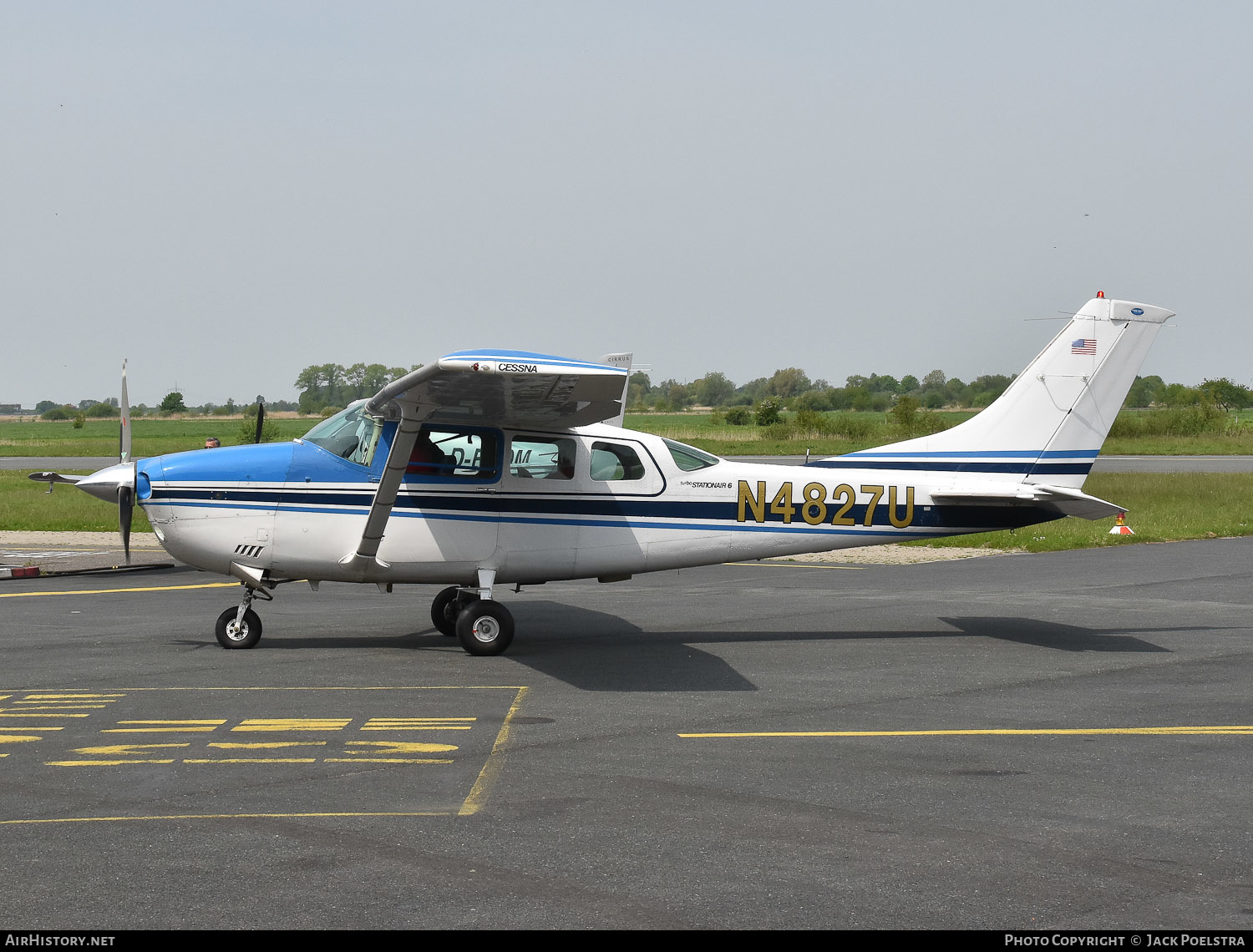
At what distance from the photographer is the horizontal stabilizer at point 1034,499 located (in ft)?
39.3

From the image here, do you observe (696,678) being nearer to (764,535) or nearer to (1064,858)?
(764,535)

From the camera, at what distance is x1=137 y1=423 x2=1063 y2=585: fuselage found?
11.6 metres

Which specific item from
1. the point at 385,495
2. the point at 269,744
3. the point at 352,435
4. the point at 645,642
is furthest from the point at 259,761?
the point at 645,642

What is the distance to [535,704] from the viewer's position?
928cm

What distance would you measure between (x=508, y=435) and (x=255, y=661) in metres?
3.34

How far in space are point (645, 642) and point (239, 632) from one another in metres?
4.19

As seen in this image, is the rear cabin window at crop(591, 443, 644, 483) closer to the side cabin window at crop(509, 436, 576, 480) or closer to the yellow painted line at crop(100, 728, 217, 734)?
the side cabin window at crop(509, 436, 576, 480)

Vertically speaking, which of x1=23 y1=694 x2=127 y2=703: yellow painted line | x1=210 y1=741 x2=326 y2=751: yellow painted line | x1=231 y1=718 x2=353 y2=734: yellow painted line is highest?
x1=210 y1=741 x2=326 y2=751: yellow painted line

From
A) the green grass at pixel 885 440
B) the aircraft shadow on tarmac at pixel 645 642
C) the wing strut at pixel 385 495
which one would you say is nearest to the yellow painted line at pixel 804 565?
the aircraft shadow on tarmac at pixel 645 642

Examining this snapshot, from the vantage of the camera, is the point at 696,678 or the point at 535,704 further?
the point at 696,678

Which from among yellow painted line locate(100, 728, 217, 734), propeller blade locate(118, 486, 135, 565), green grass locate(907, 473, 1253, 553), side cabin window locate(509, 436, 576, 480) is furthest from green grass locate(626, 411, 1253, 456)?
yellow painted line locate(100, 728, 217, 734)

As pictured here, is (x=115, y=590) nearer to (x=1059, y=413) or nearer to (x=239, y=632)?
(x=239, y=632)

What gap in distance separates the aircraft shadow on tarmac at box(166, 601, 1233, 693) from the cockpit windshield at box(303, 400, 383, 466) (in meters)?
2.01
